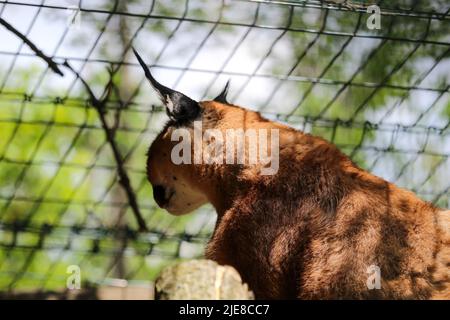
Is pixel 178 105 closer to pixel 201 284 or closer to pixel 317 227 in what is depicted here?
pixel 317 227

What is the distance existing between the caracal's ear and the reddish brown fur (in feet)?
1.61

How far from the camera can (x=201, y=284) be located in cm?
417

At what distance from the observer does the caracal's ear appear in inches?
267

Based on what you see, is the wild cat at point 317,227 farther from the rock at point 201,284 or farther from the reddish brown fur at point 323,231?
the rock at point 201,284

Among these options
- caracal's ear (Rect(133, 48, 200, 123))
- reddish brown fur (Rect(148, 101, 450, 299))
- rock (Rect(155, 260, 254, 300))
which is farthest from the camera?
caracal's ear (Rect(133, 48, 200, 123))

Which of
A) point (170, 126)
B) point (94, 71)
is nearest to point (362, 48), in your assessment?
point (94, 71)

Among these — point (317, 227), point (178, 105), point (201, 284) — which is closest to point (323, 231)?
point (317, 227)

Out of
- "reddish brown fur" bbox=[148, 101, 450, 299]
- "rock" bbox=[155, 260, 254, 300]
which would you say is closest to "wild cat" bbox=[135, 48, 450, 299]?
"reddish brown fur" bbox=[148, 101, 450, 299]

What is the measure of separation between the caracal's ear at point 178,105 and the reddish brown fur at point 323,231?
492 millimetres

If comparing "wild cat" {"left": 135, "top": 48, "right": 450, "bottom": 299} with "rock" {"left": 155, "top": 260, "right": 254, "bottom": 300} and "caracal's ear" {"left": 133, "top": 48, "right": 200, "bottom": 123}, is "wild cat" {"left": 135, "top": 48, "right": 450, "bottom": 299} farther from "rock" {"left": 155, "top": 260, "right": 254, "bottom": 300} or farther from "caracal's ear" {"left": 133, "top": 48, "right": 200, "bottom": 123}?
"rock" {"left": 155, "top": 260, "right": 254, "bottom": 300}

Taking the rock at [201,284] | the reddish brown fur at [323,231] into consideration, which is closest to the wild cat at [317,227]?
the reddish brown fur at [323,231]

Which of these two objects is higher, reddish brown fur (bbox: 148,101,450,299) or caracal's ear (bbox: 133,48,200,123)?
caracal's ear (bbox: 133,48,200,123)

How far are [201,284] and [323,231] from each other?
6.52 ft

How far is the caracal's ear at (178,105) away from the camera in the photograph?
6.77m
